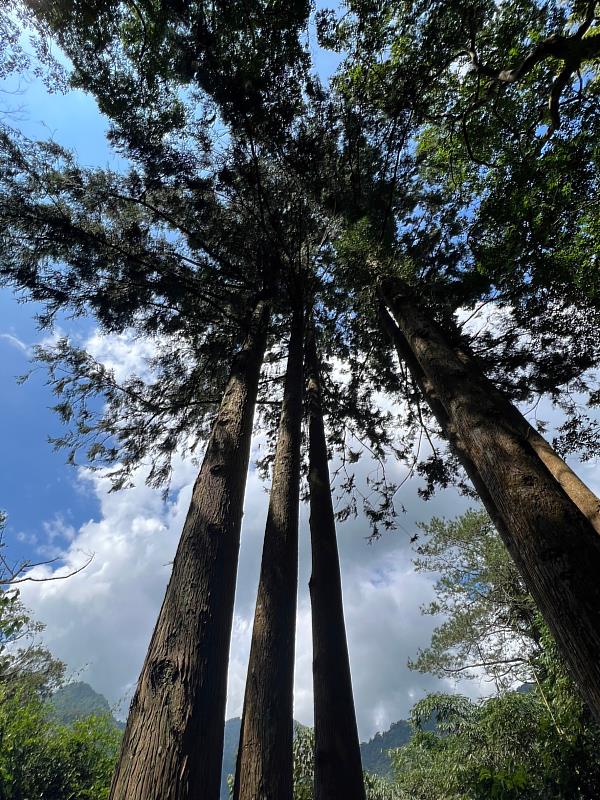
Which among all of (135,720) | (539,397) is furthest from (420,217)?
(135,720)

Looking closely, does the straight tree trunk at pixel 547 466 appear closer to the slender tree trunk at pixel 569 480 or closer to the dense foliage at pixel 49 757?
the slender tree trunk at pixel 569 480

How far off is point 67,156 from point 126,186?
3.25 feet

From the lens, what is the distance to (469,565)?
15836 millimetres

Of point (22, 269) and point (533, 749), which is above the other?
point (22, 269)

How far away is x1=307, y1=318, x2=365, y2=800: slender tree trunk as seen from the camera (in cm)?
286

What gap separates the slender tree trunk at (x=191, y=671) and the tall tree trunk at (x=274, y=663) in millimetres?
716

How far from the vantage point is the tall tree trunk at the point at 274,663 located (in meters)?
2.38

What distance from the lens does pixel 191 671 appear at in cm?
193

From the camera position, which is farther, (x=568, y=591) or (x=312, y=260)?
(x=312, y=260)

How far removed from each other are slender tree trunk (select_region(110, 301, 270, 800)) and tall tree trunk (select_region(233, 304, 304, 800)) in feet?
2.35

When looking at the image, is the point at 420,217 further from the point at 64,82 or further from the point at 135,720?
the point at 135,720

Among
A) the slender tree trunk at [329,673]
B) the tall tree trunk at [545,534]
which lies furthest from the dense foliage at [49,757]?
the tall tree trunk at [545,534]

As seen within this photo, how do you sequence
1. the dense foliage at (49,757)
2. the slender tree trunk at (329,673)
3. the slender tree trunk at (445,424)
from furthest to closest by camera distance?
the dense foliage at (49,757)
the slender tree trunk at (445,424)
the slender tree trunk at (329,673)

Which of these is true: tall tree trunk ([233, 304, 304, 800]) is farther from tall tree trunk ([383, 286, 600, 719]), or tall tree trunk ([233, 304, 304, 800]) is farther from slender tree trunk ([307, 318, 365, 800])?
tall tree trunk ([383, 286, 600, 719])
